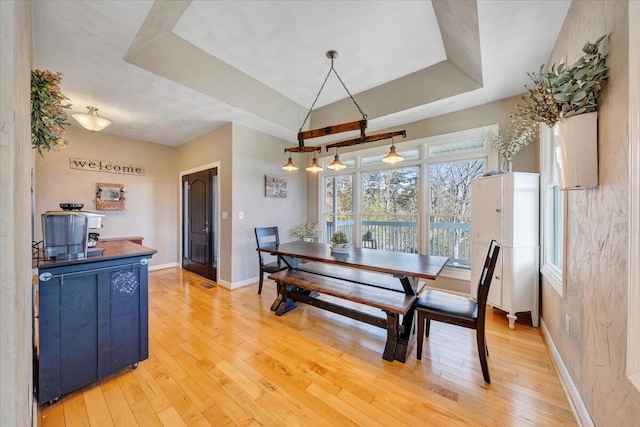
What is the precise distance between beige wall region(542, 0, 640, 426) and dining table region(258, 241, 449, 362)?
2.87 feet

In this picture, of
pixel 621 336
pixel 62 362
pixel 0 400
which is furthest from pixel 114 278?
pixel 621 336

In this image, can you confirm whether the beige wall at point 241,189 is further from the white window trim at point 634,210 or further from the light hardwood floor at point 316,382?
the white window trim at point 634,210

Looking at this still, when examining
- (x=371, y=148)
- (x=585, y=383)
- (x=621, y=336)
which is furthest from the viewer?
(x=371, y=148)

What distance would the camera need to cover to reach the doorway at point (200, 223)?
4.42 meters

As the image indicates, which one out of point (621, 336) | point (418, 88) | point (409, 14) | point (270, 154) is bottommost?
point (621, 336)

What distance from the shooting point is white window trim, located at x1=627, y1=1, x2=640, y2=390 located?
0.99 metres

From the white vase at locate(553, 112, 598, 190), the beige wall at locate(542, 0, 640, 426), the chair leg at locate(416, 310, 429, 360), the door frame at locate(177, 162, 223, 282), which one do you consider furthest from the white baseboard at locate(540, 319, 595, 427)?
the door frame at locate(177, 162, 223, 282)

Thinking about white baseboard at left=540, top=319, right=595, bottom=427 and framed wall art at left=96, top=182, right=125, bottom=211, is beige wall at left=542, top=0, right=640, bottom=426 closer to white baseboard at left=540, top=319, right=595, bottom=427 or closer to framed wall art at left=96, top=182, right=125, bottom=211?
white baseboard at left=540, top=319, right=595, bottom=427

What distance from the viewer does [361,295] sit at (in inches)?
91.0

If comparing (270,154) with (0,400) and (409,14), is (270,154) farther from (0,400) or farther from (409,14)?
(0,400)

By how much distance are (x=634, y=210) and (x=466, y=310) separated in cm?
126

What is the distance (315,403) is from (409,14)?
341 centimetres

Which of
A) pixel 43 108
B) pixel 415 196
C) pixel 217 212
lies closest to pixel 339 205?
pixel 415 196

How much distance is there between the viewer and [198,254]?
473 cm
